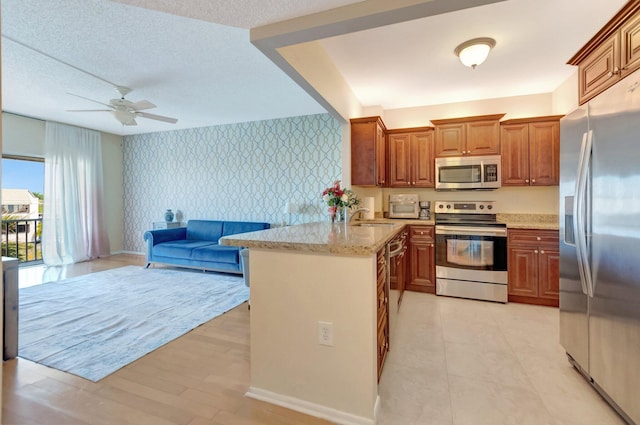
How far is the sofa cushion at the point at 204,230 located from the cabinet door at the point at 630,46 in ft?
17.3

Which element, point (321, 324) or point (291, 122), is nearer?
point (321, 324)

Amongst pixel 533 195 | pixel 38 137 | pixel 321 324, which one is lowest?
pixel 321 324

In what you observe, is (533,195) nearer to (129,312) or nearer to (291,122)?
(291,122)

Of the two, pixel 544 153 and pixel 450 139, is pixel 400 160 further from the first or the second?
pixel 544 153

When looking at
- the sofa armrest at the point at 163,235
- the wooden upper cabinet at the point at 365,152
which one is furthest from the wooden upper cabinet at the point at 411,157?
the sofa armrest at the point at 163,235

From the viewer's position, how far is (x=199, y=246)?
4922mm

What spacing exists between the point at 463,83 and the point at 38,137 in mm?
6795

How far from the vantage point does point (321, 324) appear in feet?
5.86

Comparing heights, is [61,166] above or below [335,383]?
above

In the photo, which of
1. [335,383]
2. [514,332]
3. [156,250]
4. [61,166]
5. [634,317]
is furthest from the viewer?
[61,166]

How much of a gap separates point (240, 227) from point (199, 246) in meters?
0.75

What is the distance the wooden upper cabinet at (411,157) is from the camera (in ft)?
13.6

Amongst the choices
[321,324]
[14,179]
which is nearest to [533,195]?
[321,324]

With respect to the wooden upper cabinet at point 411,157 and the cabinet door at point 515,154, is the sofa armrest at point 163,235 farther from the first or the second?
the cabinet door at point 515,154
